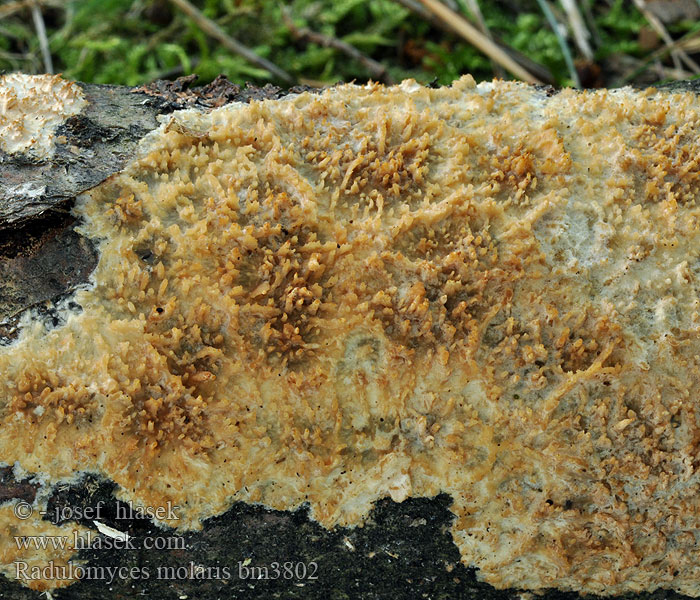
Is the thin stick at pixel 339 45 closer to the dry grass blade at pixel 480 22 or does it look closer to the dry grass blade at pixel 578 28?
the dry grass blade at pixel 480 22

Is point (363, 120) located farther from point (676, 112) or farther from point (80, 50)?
point (80, 50)

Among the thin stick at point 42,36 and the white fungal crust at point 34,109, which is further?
the thin stick at point 42,36

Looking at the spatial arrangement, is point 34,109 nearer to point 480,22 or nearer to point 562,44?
point 480,22

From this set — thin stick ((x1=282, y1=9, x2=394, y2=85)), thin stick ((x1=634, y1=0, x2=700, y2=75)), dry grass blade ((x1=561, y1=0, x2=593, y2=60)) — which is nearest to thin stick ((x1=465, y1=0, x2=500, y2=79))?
dry grass blade ((x1=561, y1=0, x2=593, y2=60))

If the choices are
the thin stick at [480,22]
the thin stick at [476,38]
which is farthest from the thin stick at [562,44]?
the thin stick at [480,22]

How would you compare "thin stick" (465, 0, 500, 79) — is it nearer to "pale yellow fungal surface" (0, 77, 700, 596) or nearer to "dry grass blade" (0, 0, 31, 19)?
"pale yellow fungal surface" (0, 77, 700, 596)
